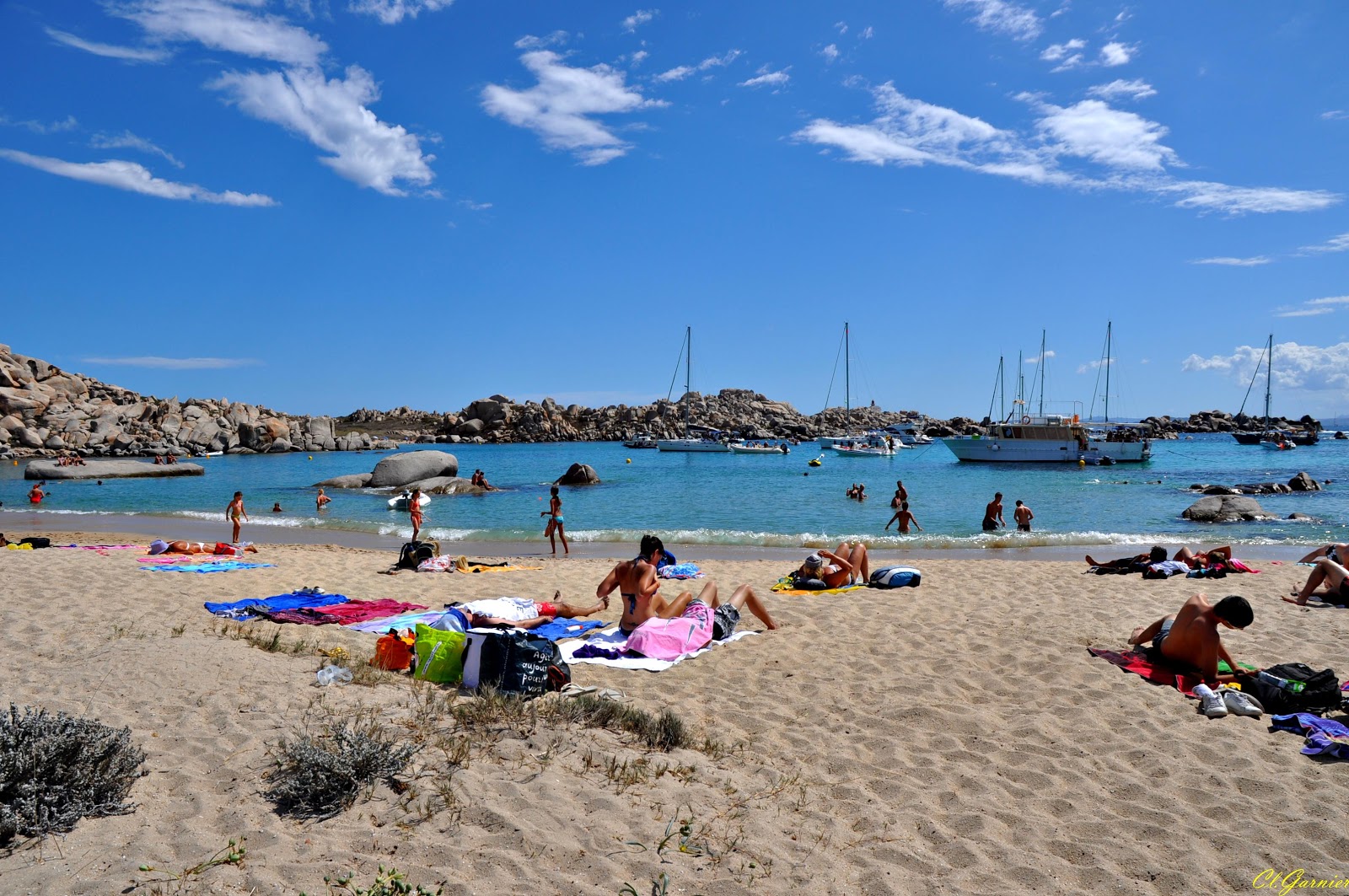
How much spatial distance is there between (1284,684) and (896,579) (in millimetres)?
5467

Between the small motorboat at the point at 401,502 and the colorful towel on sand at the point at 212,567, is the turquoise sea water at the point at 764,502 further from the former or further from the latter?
the colorful towel on sand at the point at 212,567

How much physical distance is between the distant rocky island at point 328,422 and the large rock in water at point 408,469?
111 ft

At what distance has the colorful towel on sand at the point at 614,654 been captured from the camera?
7.00 metres

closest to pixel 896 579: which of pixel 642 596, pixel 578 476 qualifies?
pixel 642 596

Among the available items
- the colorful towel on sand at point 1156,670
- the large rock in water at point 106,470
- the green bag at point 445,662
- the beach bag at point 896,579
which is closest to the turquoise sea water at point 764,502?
the large rock in water at point 106,470

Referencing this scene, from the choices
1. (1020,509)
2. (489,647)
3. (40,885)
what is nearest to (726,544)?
(1020,509)

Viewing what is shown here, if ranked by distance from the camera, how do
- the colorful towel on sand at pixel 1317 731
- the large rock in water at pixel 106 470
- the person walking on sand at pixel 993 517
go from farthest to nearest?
the large rock in water at pixel 106 470, the person walking on sand at pixel 993 517, the colorful towel on sand at pixel 1317 731

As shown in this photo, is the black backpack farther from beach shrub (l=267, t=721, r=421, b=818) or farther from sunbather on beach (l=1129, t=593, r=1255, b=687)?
beach shrub (l=267, t=721, r=421, b=818)

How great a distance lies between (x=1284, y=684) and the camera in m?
5.73

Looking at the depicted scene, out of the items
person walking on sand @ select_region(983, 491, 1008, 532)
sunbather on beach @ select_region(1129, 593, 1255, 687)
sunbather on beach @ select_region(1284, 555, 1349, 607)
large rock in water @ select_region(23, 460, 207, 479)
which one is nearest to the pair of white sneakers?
sunbather on beach @ select_region(1129, 593, 1255, 687)

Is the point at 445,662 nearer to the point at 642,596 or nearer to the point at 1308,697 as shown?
the point at 642,596

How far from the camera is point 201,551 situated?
14.3 metres

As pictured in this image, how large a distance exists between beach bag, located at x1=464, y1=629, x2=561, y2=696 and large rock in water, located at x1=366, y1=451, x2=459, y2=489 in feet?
98.5

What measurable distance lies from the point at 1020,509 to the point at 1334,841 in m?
17.3
